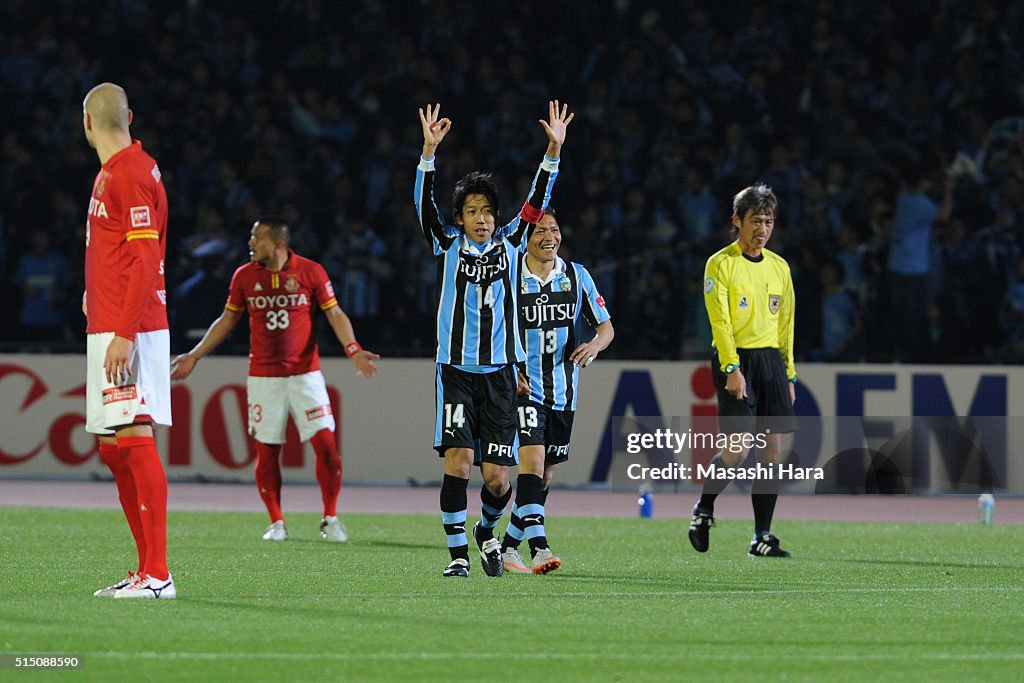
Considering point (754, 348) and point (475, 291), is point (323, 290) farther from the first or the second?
point (475, 291)

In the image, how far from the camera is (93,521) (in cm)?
1340

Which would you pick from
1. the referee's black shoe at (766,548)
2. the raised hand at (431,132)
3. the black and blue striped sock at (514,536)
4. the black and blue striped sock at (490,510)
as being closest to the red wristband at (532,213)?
the raised hand at (431,132)

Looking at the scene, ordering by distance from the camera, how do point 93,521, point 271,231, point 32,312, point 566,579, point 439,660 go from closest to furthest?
point 439,660 → point 566,579 → point 271,231 → point 93,521 → point 32,312

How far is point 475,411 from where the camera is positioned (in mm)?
9047

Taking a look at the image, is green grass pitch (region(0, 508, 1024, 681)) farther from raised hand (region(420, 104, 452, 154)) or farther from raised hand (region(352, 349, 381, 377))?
raised hand (region(420, 104, 452, 154))

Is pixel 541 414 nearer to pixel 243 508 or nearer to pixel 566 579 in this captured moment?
pixel 566 579

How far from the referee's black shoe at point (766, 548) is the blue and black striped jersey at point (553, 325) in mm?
1656

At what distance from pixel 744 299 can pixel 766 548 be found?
63.1 inches

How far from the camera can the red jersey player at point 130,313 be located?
7453mm

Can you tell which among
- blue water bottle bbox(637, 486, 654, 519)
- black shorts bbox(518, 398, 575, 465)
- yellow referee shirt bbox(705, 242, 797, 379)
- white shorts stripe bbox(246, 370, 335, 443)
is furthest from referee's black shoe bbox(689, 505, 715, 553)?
blue water bottle bbox(637, 486, 654, 519)

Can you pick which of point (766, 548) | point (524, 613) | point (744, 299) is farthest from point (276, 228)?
point (524, 613)

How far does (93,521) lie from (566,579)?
5543 millimetres

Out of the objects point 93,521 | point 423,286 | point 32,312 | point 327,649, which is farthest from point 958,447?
point 327,649

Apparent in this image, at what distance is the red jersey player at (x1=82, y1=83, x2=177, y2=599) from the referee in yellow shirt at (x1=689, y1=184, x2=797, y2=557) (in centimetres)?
424
